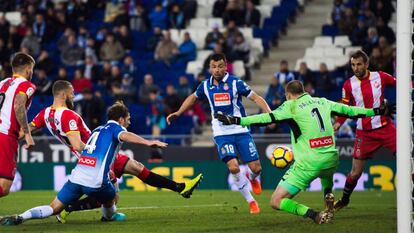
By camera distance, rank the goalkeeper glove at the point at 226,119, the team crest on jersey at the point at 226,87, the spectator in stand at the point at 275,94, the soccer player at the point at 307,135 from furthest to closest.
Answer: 1. the spectator in stand at the point at 275,94
2. the team crest on jersey at the point at 226,87
3. the soccer player at the point at 307,135
4. the goalkeeper glove at the point at 226,119

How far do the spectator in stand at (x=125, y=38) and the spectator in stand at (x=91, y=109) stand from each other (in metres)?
3.65

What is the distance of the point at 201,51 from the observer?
26547mm

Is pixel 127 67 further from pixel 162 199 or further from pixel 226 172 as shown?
pixel 162 199

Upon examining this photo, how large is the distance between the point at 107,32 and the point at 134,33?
0.81m

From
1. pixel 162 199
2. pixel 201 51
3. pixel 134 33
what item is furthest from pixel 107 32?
pixel 162 199

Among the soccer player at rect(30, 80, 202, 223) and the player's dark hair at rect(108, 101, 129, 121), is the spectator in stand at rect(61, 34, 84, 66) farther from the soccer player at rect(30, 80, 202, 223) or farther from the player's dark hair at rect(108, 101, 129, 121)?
the player's dark hair at rect(108, 101, 129, 121)

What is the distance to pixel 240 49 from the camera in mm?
25453

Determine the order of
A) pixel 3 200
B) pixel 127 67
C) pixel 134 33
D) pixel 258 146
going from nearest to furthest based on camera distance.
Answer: pixel 3 200
pixel 258 146
pixel 127 67
pixel 134 33

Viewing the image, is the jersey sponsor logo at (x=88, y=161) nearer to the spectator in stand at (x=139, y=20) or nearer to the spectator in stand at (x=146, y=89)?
the spectator in stand at (x=146, y=89)

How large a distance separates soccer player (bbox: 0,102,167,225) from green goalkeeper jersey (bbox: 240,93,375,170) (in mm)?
1962

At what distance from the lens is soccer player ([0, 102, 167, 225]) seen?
12.0 metres

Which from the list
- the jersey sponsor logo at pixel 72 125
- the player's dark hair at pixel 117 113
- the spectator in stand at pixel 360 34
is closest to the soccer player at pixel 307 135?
the player's dark hair at pixel 117 113

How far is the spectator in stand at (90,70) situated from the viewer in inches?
1025

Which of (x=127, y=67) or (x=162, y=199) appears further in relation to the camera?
(x=127, y=67)
